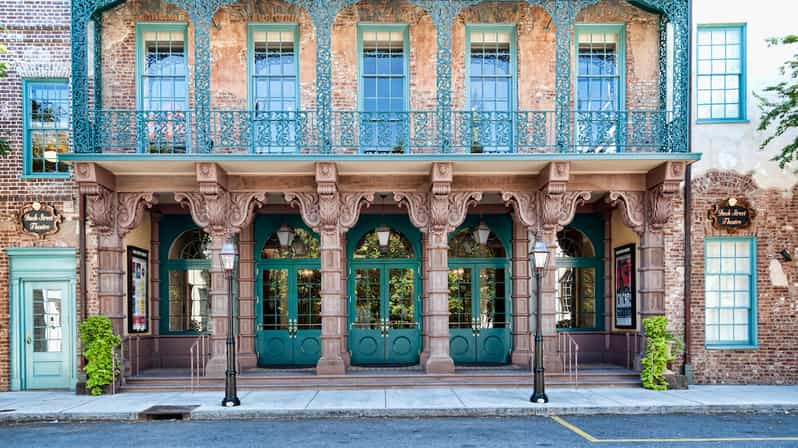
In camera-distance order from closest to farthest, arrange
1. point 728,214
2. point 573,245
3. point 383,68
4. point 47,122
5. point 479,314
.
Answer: point 728,214 → point 47,122 → point 383,68 → point 479,314 → point 573,245

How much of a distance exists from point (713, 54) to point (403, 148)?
22.4 ft

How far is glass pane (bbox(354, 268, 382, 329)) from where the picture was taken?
49.9 feet

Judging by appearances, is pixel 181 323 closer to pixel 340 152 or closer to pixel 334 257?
pixel 334 257

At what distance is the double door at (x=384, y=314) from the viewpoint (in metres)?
15.1

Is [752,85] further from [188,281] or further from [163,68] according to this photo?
[188,281]

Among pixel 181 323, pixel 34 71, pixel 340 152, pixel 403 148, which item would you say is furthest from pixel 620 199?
pixel 34 71

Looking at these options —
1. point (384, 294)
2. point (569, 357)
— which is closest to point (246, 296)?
point (384, 294)

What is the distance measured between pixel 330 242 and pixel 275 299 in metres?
2.95

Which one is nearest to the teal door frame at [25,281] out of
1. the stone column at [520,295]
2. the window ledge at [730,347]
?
the stone column at [520,295]

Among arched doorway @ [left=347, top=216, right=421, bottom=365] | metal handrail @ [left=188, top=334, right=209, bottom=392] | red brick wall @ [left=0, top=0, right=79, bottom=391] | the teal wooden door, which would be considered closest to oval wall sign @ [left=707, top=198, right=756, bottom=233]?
arched doorway @ [left=347, top=216, right=421, bottom=365]

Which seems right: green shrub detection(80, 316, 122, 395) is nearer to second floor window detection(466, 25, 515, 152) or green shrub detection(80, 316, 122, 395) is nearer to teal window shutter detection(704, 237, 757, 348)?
second floor window detection(466, 25, 515, 152)

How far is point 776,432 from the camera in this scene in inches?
367

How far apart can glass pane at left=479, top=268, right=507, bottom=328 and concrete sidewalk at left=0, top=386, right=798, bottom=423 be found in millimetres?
2955

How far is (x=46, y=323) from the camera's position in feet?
43.7
